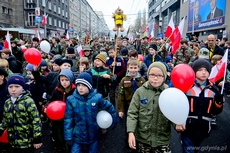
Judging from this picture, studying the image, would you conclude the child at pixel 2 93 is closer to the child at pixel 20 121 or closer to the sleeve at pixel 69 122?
the child at pixel 20 121

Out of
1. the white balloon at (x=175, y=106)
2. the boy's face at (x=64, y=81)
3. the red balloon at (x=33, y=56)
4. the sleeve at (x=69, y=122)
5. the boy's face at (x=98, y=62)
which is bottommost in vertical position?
the sleeve at (x=69, y=122)

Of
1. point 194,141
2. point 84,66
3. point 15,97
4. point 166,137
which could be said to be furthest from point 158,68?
point 84,66

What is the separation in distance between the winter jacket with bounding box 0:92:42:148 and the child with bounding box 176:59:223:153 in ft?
6.52

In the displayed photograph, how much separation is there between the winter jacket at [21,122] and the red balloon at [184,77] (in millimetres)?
1913

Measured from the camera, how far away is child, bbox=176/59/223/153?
2.93 meters

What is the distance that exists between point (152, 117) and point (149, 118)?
4 centimetres

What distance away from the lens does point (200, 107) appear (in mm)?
2941

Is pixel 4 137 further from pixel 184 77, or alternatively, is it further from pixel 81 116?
pixel 184 77

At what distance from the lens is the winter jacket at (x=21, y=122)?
9.08 feet

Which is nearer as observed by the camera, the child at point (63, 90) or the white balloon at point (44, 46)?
the child at point (63, 90)

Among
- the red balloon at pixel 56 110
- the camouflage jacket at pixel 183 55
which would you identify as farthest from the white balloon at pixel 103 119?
the camouflage jacket at pixel 183 55

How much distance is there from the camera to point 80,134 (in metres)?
2.94

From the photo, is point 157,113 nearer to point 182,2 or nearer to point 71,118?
point 71,118

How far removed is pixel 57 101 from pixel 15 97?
2.18 feet
